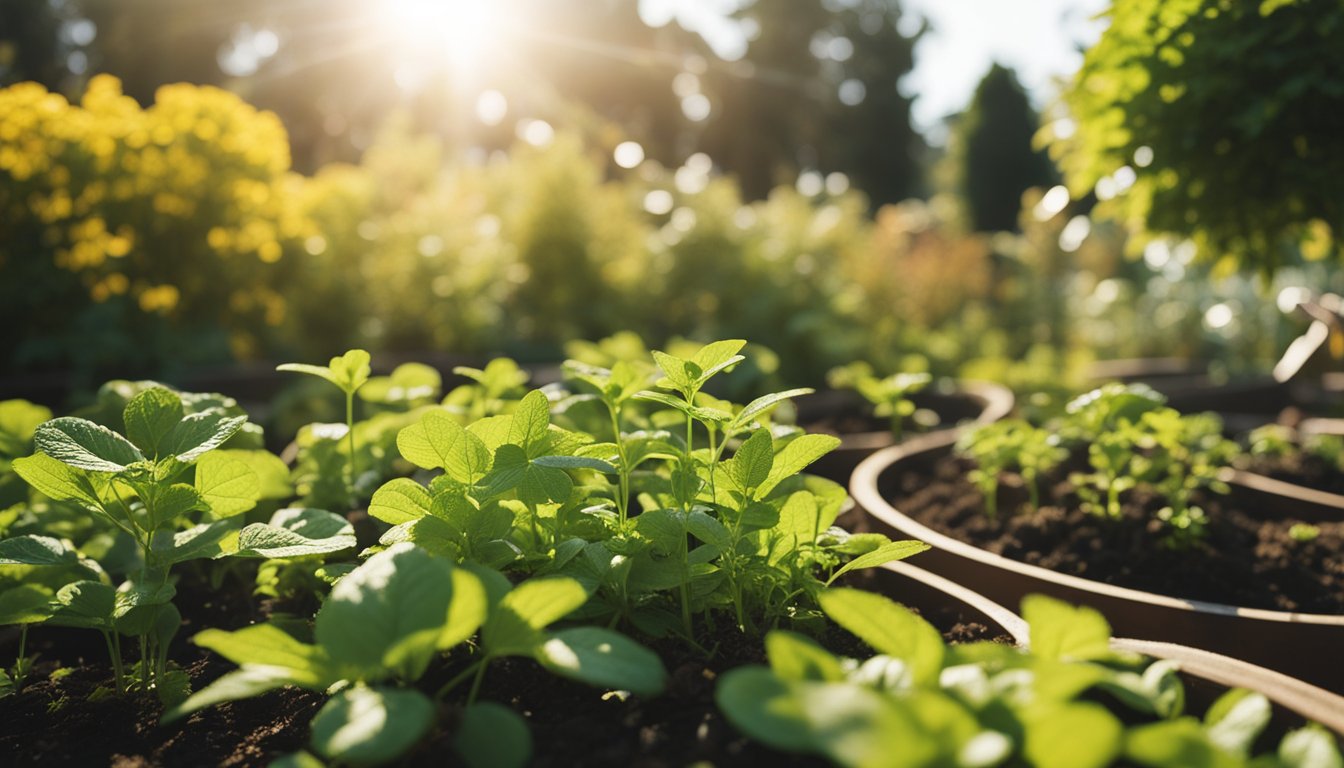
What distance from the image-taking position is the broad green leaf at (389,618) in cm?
69

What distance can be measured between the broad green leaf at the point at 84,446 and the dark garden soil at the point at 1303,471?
281 cm

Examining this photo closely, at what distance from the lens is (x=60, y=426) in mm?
992

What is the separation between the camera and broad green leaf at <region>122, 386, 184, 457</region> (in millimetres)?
1038

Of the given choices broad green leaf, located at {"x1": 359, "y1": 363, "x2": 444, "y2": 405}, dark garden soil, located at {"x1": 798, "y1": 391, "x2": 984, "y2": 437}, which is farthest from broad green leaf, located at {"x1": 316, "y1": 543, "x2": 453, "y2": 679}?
dark garden soil, located at {"x1": 798, "y1": 391, "x2": 984, "y2": 437}

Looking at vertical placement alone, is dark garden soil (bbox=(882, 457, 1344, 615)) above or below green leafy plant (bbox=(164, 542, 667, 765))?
below

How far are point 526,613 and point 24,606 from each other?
0.71 metres

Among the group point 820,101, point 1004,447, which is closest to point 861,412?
point 1004,447

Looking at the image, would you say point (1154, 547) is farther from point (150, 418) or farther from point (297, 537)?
point (150, 418)

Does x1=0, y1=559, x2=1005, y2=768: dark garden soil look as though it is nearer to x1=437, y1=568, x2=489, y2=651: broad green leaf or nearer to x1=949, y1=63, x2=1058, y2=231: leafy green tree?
x1=437, y1=568, x2=489, y2=651: broad green leaf

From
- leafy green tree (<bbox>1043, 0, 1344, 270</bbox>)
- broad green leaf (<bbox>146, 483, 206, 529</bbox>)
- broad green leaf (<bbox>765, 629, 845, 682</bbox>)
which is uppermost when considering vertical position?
leafy green tree (<bbox>1043, 0, 1344, 270</bbox>)

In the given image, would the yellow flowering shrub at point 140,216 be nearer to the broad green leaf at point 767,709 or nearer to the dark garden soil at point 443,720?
the dark garden soil at point 443,720

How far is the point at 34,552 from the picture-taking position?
103cm

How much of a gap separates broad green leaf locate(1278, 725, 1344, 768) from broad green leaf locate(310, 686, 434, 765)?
66 centimetres

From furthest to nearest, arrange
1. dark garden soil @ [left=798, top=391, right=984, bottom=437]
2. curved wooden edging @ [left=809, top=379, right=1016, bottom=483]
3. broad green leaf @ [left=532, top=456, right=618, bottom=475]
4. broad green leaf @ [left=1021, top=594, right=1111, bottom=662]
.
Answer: dark garden soil @ [left=798, top=391, right=984, bottom=437] < curved wooden edging @ [left=809, top=379, right=1016, bottom=483] < broad green leaf @ [left=532, top=456, right=618, bottom=475] < broad green leaf @ [left=1021, top=594, right=1111, bottom=662]
